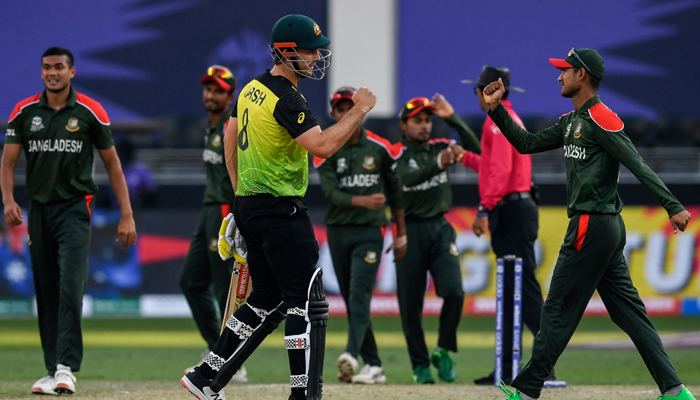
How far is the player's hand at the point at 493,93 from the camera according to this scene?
5270 millimetres

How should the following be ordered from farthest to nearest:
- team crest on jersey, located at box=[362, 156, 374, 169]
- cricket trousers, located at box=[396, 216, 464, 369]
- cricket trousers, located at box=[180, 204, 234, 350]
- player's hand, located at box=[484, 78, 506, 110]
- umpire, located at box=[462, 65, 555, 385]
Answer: team crest on jersey, located at box=[362, 156, 374, 169], cricket trousers, located at box=[396, 216, 464, 369], cricket trousers, located at box=[180, 204, 234, 350], umpire, located at box=[462, 65, 555, 385], player's hand, located at box=[484, 78, 506, 110]

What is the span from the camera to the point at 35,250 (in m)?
6.45

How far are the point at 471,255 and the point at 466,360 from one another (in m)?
4.13

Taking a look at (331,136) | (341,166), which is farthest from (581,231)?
(341,166)

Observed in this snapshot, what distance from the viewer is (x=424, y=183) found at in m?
7.73

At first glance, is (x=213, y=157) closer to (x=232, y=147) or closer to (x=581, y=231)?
(x=232, y=147)

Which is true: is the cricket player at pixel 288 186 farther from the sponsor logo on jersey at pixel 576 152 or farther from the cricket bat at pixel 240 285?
the sponsor logo on jersey at pixel 576 152

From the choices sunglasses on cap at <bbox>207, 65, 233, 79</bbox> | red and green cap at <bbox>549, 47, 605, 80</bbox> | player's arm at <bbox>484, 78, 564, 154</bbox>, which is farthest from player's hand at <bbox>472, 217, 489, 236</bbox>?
sunglasses on cap at <bbox>207, 65, 233, 79</bbox>

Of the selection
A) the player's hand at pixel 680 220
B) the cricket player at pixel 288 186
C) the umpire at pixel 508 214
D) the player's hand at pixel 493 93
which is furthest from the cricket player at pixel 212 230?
the player's hand at pixel 680 220

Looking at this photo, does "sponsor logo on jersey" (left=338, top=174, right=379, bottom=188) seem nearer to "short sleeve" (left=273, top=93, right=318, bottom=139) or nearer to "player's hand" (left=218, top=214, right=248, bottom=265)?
"player's hand" (left=218, top=214, right=248, bottom=265)

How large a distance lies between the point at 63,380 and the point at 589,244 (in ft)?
12.1

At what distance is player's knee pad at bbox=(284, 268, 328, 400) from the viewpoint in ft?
16.0

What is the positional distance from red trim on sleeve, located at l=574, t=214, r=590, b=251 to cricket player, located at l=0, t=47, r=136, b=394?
3.33 m

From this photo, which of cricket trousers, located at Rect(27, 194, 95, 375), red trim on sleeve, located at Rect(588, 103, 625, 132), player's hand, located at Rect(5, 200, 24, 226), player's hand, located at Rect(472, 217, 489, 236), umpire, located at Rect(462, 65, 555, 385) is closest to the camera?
red trim on sleeve, located at Rect(588, 103, 625, 132)
